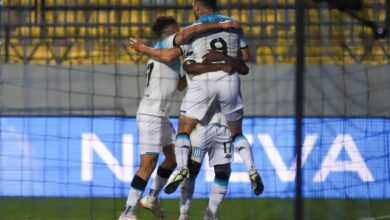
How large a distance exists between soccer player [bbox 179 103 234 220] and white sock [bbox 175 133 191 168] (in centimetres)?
11

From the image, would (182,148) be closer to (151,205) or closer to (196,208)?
(151,205)

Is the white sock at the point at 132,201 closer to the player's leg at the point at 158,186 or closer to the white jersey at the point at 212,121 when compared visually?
the player's leg at the point at 158,186

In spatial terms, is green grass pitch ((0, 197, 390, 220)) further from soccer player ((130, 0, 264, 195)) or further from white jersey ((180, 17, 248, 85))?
white jersey ((180, 17, 248, 85))

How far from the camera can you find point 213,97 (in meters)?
8.30

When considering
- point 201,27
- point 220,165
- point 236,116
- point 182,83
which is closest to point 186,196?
point 220,165

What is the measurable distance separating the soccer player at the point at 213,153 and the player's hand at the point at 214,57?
1.22 feet

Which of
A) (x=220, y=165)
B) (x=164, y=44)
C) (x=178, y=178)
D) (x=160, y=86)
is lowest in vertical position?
(x=178, y=178)

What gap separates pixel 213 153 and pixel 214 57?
0.81 metres

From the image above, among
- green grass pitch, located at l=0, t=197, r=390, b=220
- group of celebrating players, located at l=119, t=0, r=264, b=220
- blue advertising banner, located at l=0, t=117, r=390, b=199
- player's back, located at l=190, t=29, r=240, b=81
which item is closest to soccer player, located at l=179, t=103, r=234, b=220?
group of celebrating players, located at l=119, t=0, r=264, b=220

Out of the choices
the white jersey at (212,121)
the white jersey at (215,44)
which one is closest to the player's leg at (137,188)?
the white jersey at (212,121)

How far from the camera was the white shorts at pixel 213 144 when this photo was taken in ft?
27.6

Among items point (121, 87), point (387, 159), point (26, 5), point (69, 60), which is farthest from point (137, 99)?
point (387, 159)

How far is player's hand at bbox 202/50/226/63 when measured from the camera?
27.3 ft

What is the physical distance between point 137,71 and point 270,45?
5.92 feet
